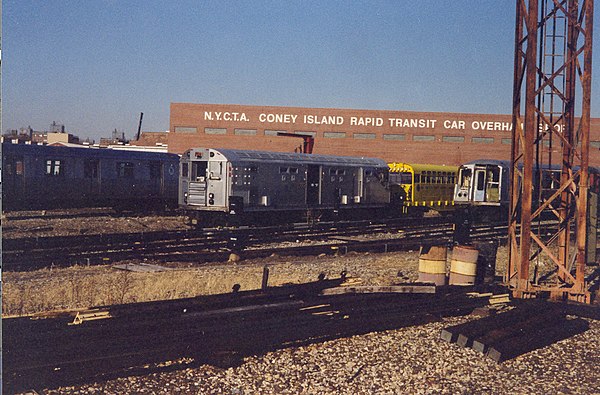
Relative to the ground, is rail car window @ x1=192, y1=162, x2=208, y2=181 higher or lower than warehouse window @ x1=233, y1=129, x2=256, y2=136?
lower

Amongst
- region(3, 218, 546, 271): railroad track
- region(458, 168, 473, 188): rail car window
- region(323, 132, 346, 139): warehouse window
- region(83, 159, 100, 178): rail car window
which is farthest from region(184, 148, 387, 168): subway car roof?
region(323, 132, 346, 139): warehouse window

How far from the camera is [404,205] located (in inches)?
1188

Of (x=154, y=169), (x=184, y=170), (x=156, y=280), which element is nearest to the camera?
(x=156, y=280)

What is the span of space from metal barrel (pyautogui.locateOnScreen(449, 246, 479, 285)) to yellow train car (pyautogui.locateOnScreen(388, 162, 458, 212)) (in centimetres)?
1612

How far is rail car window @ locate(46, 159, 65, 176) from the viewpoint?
86.4ft

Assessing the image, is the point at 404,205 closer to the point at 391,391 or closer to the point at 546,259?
the point at 546,259

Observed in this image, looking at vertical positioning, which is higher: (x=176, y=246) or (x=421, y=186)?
(x=421, y=186)

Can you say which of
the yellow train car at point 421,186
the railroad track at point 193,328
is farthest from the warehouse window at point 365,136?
the railroad track at point 193,328

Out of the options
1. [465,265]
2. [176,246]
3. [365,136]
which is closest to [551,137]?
[465,265]

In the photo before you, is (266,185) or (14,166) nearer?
(266,185)

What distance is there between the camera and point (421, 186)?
102 ft

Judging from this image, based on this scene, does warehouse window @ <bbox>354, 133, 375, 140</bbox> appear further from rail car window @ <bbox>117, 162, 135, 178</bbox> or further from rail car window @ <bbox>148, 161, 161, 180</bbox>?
rail car window @ <bbox>117, 162, 135, 178</bbox>

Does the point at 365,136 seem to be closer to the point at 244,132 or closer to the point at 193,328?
the point at 244,132

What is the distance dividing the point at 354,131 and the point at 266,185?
3011 centimetres
